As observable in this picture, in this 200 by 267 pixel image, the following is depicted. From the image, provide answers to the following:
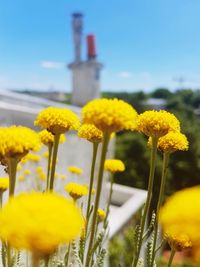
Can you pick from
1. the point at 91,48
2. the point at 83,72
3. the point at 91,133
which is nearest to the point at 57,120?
the point at 91,133

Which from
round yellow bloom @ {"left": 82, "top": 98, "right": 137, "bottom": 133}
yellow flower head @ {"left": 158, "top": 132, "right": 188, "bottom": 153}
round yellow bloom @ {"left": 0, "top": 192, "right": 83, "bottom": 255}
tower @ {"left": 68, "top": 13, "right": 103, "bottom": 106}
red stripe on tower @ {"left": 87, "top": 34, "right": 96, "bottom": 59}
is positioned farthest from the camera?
Result: red stripe on tower @ {"left": 87, "top": 34, "right": 96, "bottom": 59}

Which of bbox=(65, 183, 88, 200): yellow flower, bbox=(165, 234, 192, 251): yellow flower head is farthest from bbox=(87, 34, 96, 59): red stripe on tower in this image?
bbox=(165, 234, 192, 251): yellow flower head

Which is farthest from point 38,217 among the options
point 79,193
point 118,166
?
point 118,166

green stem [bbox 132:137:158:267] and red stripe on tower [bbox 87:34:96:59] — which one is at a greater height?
red stripe on tower [bbox 87:34:96:59]

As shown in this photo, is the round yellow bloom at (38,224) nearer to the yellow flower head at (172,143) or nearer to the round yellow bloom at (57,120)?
the round yellow bloom at (57,120)

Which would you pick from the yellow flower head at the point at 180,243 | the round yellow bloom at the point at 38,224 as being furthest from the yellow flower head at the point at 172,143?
the round yellow bloom at the point at 38,224

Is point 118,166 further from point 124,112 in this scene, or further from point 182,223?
point 182,223

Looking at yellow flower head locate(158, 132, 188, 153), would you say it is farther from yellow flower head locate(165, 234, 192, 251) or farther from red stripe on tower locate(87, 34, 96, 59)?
red stripe on tower locate(87, 34, 96, 59)
